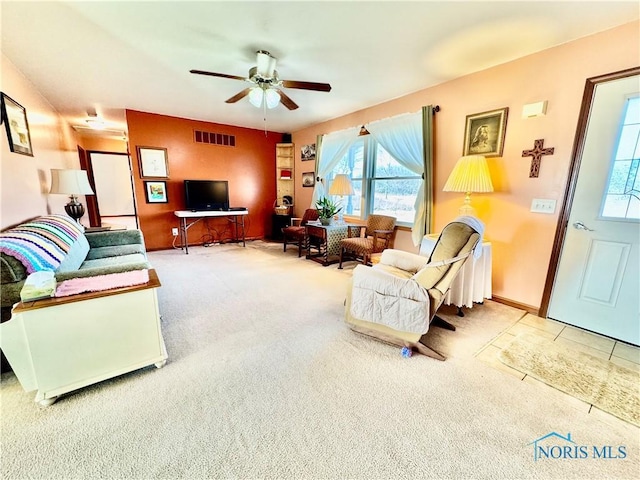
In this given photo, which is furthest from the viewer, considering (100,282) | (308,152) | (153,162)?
(308,152)

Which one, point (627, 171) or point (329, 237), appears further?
point (329, 237)

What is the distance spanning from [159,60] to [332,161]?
9.18 feet

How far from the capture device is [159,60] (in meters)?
2.59

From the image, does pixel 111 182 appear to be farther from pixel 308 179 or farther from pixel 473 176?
pixel 473 176

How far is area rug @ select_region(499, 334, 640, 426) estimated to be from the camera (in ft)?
4.76

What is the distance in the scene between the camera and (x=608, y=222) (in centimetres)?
206

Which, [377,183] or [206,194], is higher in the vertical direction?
[377,183]

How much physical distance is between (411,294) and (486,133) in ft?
6.93

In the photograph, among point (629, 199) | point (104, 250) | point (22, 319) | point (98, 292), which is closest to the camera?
point (22, 319)

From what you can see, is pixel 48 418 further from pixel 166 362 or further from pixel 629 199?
pixel 629 199

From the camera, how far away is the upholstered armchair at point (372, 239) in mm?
3508

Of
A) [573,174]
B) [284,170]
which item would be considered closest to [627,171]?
[573,174]

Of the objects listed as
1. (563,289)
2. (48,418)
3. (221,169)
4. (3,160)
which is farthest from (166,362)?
(221,169)

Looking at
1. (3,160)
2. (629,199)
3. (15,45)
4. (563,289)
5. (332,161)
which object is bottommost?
(563,289)
